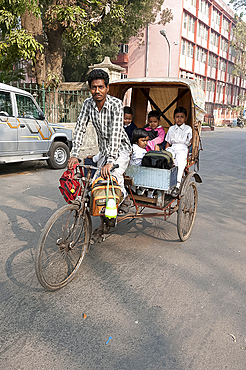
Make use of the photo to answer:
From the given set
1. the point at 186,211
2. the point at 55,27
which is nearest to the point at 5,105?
the point at 186,211

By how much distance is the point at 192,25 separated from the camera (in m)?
40.5

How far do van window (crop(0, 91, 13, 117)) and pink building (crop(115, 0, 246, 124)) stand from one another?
21750 mm

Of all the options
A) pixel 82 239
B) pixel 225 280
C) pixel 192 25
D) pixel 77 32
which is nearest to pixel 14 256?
pixel 82 239

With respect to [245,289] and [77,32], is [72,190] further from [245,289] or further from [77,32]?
[77,32]

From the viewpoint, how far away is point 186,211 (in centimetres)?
479

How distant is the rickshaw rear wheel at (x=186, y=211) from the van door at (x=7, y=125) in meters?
5.22

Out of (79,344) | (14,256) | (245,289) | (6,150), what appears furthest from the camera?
(6,150)

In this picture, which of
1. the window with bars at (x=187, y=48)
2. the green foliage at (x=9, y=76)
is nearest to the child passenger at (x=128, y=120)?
the green foliage at (x=9, y=76)

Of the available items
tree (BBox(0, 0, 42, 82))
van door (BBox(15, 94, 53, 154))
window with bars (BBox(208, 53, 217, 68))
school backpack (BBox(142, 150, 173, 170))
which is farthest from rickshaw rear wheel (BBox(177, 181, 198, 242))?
window with bars (BBox(208, 53, 217, 68))

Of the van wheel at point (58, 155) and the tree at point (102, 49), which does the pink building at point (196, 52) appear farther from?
the van wheel at point (58, 155)

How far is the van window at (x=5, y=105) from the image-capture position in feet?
27.0

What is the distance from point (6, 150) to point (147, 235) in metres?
5.14

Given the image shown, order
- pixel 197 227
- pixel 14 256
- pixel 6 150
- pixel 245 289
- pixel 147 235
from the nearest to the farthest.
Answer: pixel 245 289 → pixel 14 256 → pixel 147 235 → pixel 197 227 → pixel 6 150

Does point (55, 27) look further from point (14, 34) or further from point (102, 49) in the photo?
point (102, 49)
